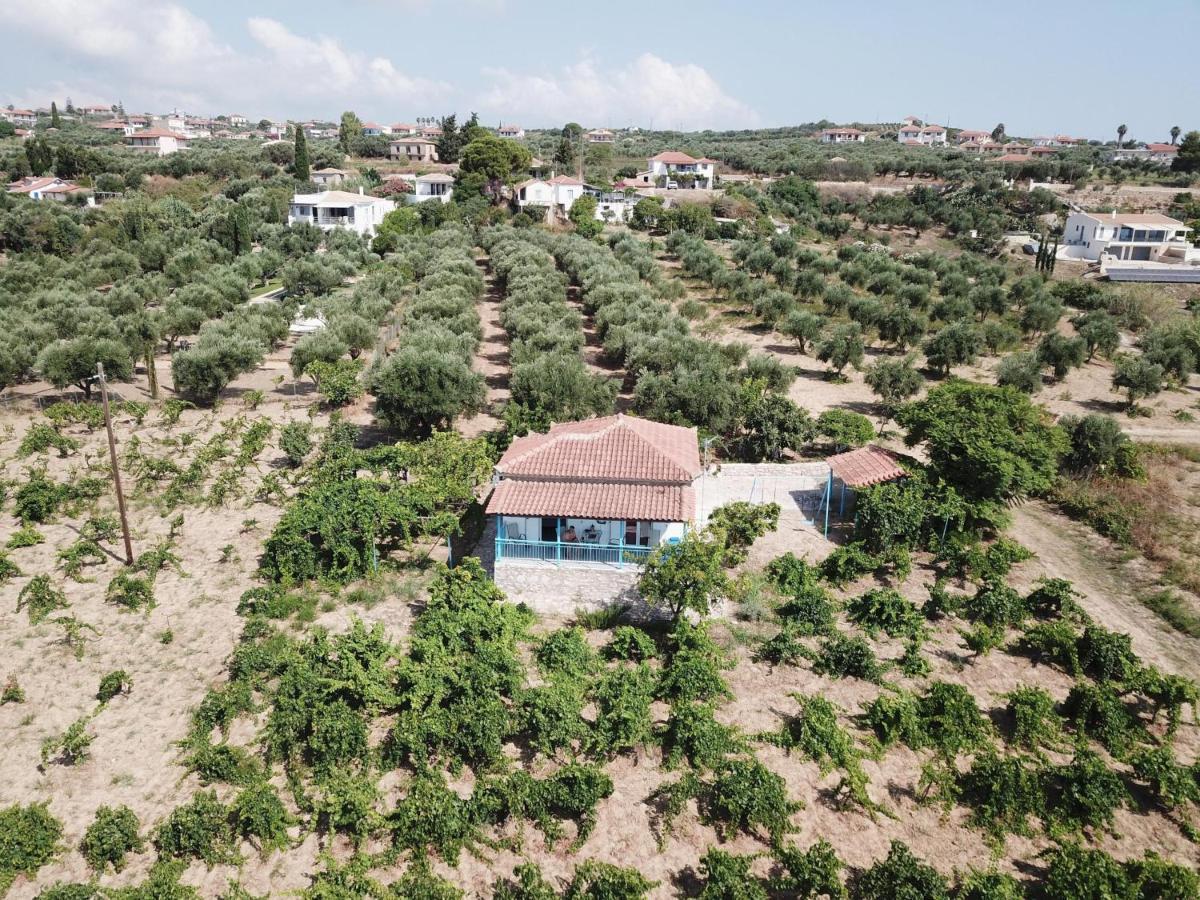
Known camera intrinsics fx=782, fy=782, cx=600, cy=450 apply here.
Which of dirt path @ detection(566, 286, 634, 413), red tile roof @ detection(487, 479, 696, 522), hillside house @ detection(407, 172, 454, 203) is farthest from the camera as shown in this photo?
hillside house @ detection(407, 172, 454, 203)

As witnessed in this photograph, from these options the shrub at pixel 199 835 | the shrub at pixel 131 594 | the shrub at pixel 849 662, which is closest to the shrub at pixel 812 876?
the shrub at pixel 849 662

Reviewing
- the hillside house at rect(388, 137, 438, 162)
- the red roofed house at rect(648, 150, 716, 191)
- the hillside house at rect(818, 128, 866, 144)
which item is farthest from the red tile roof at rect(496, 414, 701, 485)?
the hillside house at rect(818, 128, 866, 144)

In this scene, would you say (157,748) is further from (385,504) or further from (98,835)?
(385,504)

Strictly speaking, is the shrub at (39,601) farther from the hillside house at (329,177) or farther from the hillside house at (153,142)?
the hillside house at (153,142)

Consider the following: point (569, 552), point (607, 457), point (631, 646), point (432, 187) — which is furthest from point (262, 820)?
point (432, 187)

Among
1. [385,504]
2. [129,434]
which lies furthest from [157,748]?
[129,434]

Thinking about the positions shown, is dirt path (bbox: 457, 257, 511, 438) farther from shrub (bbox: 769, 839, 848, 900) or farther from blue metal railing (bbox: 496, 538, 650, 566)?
shrub (bbox: 769, 839, 848, 900)
